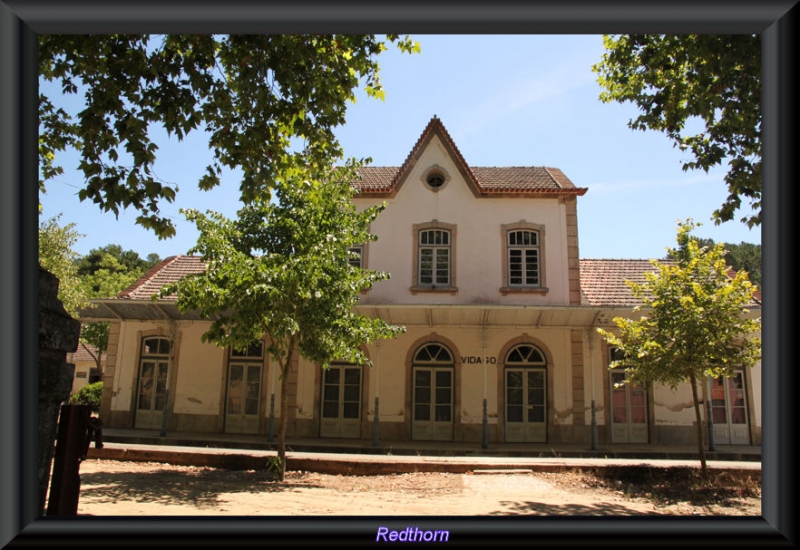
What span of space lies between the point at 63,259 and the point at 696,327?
1957cm

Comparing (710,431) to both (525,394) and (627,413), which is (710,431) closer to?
(627,413)

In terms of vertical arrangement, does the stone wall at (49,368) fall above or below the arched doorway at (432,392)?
above

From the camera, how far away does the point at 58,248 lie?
19.4 m

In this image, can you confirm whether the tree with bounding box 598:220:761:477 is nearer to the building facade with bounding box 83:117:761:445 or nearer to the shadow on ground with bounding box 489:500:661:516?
the shadow on ground with bounding box 489:500:661:516

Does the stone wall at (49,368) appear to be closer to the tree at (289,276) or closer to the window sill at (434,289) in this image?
the tree at (289,276)

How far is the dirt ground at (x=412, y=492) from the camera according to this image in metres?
7.40

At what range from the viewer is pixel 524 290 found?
631 inches

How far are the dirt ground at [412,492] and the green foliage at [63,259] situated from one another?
977 centimetres

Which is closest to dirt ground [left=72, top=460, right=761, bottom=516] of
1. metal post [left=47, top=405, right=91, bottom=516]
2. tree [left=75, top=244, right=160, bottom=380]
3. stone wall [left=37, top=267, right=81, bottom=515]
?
metal post [left=47, top=405, right=91, bottom=516]

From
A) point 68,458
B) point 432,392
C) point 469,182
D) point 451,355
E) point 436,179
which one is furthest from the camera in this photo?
point 436,179

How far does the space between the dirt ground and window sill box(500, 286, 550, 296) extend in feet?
21.1

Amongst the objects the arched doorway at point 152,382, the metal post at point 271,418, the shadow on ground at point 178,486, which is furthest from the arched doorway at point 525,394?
the arched doorway at point 152,382

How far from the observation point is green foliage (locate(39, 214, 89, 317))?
18.7m

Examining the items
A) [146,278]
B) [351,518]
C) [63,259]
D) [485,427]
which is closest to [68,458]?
[351,518]
